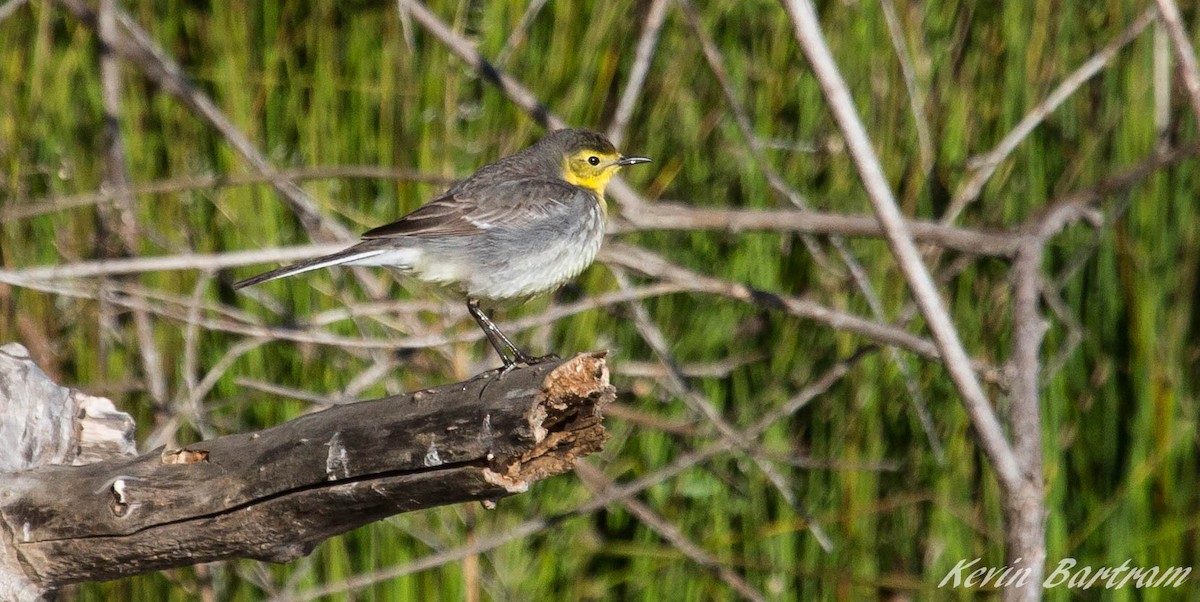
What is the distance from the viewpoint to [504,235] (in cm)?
416

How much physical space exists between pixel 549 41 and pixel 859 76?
122 cm

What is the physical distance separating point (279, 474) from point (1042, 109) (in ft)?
9.64

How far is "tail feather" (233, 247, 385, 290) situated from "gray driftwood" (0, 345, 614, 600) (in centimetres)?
63

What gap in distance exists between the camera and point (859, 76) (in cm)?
471

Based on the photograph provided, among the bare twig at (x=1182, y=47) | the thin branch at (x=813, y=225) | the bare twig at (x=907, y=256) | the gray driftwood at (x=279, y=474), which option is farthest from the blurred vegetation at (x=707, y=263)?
the gray driftwood at (x=279, y=474)

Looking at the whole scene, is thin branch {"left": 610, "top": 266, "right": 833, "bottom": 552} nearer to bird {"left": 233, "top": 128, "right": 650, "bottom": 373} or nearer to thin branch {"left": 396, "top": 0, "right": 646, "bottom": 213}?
thin branch {"left": 396, "top": 0, "right": 646, "bottom": 213}

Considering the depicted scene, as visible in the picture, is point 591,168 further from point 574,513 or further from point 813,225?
point 574,513

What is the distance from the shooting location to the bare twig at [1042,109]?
4297 millimetres

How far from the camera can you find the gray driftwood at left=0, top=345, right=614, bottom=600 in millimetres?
2529

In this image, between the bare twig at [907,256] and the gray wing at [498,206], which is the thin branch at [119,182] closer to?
the gray wing at [498,206]

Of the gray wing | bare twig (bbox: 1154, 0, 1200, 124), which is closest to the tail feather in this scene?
the gray wing

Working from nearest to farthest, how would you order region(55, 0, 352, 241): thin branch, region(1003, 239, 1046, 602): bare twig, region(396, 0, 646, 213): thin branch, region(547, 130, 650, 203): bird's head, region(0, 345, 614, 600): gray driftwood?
region(0, 345, 614, 600): gray driftwood < region(1003, 239, 1046, 602): bare twig < region(547, 130, 650, 203): bird's head < region(396, 0, 646, 213): thin branch < region(55, 0, 352, 241): thin branch

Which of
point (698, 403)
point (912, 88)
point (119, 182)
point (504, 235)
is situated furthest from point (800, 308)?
point (119, 182)

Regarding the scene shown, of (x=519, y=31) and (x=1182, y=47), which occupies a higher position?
(x=519, y=31)
